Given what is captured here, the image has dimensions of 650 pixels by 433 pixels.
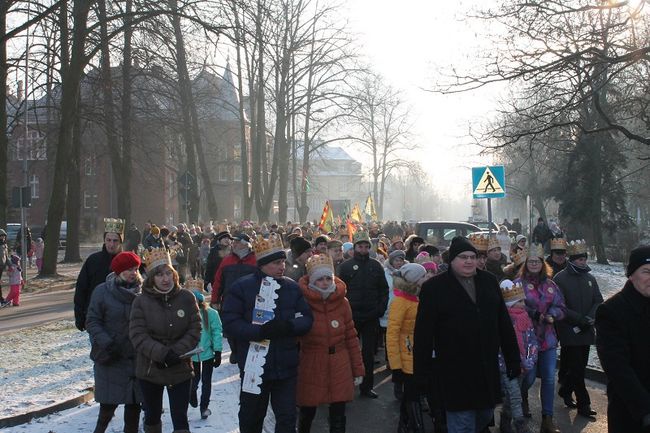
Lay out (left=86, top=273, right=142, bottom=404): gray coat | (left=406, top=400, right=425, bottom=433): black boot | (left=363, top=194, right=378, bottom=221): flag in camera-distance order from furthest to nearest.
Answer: (left=363, top=194, right=378, bottom=221): flag < (left=406, top=400, right=425, bottom=433): black boot < (left=86, top=273, right=142, bottom=404): gray coat

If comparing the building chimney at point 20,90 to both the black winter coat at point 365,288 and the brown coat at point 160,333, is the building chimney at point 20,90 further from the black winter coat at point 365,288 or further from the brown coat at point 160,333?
the brown coat at point 160,333

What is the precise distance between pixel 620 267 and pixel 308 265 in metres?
26.6

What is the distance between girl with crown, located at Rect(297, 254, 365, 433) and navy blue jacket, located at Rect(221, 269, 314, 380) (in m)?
0.26

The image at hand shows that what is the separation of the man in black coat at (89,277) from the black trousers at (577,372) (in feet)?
16.3

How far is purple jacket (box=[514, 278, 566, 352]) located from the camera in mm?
8273

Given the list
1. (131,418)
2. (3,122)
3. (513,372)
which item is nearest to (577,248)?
(513,372)

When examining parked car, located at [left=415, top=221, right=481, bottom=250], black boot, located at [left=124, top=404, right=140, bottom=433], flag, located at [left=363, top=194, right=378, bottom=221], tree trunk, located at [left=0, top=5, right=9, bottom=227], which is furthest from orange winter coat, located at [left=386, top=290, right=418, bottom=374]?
flag, located at [left=363, top=194, right=378, bottom=221]

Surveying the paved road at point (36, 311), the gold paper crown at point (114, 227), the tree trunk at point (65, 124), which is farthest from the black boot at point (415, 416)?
the tree trunk at point (65, 124)

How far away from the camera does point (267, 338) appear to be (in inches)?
238

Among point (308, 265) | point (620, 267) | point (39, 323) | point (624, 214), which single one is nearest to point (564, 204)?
point (624, 214)

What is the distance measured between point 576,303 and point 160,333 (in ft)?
15.5

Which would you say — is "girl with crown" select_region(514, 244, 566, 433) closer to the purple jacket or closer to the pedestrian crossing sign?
the purple jacket

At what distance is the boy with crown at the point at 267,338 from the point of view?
19.9ft

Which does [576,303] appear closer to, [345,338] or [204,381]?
[345,338]
